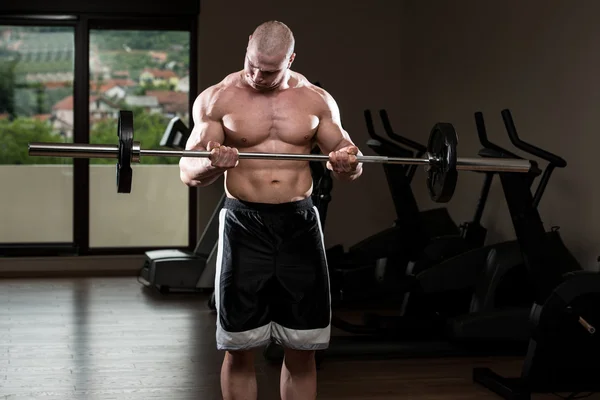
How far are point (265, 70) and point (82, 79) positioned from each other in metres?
4.50

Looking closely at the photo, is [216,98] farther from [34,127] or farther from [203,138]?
[34,127]

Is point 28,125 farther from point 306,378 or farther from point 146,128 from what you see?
point 306,378

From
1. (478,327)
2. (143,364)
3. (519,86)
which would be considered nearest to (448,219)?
(519,86)

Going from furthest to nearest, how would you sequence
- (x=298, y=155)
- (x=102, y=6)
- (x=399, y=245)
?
(x=102, y=6) → (x=399, y=245) → (x=298, y=155)

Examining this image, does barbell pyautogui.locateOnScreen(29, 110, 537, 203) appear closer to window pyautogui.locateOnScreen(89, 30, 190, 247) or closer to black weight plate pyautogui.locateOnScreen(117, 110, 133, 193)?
black weight plate pyautogui.locateOnScreen(117, 110, 133, 193)

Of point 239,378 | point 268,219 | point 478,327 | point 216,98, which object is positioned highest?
point 216,98

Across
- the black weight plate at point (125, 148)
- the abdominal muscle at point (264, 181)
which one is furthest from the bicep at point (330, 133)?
the black weight plate at point (125, 148)

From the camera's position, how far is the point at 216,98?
281 cm

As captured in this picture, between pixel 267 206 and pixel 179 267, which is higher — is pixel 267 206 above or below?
above

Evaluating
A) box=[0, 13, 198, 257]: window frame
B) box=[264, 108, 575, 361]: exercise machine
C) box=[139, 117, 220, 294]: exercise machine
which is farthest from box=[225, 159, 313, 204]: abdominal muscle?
box=[0, 13, 198, 257]: window frame

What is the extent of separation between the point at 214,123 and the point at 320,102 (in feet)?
1.19

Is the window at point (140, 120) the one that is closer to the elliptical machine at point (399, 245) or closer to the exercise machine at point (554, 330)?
the elliptical machine at point (399, 245)

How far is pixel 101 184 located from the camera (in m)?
6.94

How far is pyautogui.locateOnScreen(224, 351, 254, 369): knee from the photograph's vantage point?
9.44 feet
